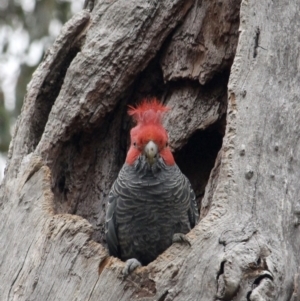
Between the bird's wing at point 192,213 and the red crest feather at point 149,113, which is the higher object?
the red crest feather at point 149,113

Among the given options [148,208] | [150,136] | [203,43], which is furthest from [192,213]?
[203,43]

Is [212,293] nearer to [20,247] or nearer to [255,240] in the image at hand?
[255,240]

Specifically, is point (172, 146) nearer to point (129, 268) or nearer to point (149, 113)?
point (149, 113)

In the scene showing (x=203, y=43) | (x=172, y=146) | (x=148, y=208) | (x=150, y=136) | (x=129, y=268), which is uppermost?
(x=203, y=43)

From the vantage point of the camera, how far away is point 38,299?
4.09 metres

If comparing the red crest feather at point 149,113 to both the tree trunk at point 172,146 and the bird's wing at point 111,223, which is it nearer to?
the tree trunk at point 172,146

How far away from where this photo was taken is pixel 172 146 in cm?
Answer: 551

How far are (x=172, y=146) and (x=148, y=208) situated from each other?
2.76 feet

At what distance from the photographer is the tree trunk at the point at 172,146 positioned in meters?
Result: 3.79

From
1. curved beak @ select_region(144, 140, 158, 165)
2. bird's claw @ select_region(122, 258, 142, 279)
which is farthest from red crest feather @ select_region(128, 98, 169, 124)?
bird's claw @ select_region(122, 258, 142, 279)

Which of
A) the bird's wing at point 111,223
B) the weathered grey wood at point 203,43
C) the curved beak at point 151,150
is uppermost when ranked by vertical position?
the weathered grey wood at point 203,43

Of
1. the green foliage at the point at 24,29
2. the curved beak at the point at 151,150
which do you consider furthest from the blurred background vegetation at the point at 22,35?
the curved beak at the point at 151,150

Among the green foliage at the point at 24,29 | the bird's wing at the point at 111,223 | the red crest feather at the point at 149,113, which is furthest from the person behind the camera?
the green foliage at the point at 24,29

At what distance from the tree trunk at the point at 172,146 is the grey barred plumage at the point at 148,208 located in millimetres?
353
